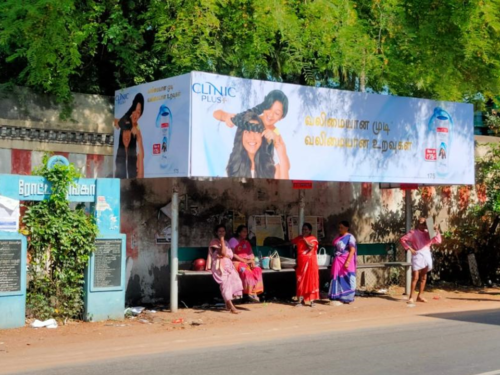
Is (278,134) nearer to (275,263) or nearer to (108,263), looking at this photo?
(275,263)

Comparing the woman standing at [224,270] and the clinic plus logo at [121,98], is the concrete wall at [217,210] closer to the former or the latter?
the woman standing at [224,270]

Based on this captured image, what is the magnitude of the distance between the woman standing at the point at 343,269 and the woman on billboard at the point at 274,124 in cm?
225

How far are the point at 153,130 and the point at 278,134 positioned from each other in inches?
82.2

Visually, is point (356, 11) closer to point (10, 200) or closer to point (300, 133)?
point (300, 133)

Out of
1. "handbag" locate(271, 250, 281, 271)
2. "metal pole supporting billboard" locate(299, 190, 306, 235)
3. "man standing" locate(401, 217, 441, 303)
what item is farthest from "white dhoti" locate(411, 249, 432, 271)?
"handbag" locate(271, 250, 281, 271)

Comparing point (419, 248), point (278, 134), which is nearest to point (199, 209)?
point (278, 134)

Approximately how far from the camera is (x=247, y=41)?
15227mm

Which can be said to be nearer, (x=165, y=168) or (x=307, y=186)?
(x=165, y=168)

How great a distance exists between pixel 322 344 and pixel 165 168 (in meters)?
3.96

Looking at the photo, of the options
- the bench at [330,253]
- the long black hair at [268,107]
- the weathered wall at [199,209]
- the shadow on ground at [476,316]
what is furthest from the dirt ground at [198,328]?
the long black hair at [268,107]

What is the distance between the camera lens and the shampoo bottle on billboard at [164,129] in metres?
12.2

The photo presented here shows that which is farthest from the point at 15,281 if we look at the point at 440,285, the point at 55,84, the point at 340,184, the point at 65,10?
the point at 440,285

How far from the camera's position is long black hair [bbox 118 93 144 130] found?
1301cm

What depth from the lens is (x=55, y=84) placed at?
13438 mm
